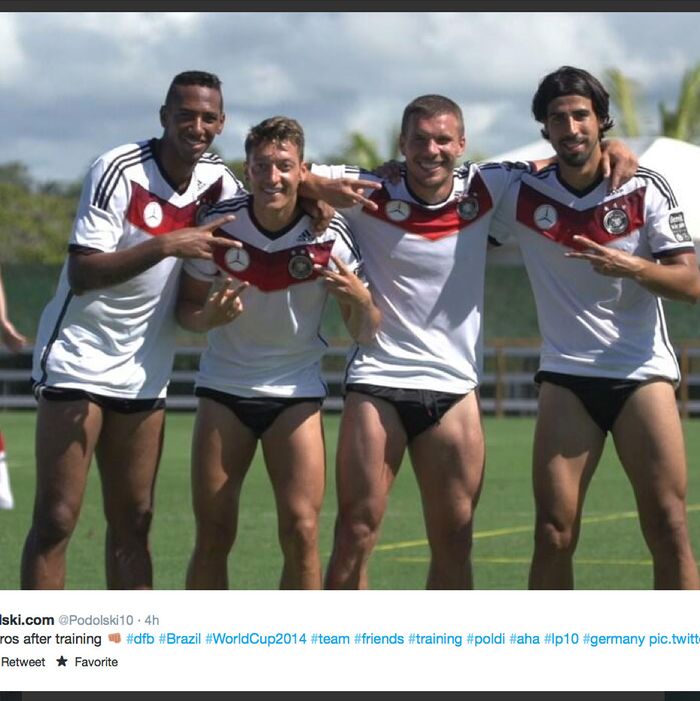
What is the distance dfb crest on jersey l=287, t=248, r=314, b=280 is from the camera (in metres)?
7.05

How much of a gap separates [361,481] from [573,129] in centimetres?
173

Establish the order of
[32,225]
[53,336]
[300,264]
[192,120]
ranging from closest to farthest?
[192,120] < [300,264] < [53,336] < [32,225]

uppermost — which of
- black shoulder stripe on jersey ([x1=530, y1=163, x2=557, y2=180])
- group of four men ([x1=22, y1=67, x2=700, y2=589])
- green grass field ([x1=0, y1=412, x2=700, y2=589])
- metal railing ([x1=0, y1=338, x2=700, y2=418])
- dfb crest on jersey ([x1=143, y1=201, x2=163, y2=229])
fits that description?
black shoulder stripe on jersey ([x1=530, y1=163, x2=557, y2=180])

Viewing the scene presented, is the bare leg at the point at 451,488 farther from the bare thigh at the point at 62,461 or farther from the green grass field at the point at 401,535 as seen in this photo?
the green grass field at the point at 401,535

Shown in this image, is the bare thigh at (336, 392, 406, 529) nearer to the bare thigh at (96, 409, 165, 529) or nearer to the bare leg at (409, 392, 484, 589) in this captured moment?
the bare leg at (409, 392, 484, 589)

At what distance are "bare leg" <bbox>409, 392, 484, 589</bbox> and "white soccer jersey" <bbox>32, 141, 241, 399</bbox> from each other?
4.05 ft

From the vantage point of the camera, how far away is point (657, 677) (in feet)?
22.2

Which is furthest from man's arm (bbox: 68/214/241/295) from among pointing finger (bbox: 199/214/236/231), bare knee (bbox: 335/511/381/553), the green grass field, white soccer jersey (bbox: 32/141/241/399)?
the green grass field

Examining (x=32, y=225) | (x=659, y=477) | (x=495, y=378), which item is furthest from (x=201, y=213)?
(x=32, y=225)

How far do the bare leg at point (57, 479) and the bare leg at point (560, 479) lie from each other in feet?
6.31

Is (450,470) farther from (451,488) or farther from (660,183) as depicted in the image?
(660,183)

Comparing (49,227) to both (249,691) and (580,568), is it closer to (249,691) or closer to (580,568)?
(580,568)

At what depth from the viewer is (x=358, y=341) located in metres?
7.22

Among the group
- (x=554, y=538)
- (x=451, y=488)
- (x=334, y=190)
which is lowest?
(x=554, y=538)
